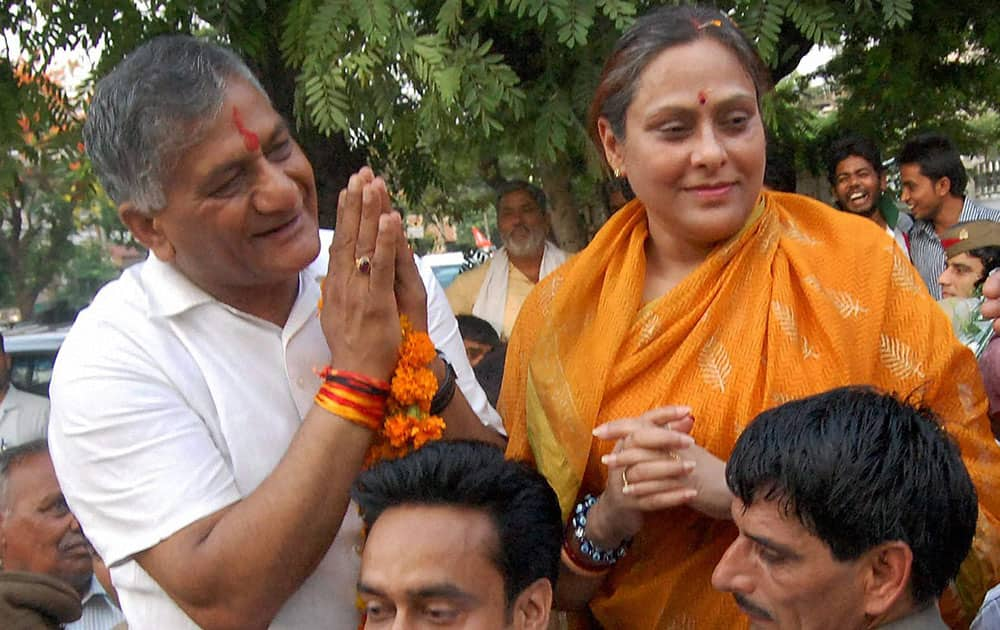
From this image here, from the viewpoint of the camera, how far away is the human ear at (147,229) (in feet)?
5.84

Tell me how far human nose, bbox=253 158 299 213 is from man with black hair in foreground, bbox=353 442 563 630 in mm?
495

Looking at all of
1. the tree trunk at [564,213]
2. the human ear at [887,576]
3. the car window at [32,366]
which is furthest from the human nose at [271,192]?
the car window at [32,366]

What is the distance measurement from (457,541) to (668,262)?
691mm

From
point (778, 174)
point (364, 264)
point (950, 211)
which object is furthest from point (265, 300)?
point (950, 211)

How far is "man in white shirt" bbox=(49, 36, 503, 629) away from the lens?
161cm

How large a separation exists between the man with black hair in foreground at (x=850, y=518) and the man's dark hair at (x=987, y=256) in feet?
7.21

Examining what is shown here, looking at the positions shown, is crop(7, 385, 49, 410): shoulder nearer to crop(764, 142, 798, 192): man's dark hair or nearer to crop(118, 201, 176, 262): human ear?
crop(764, 142, 798, 192): man's dark hair

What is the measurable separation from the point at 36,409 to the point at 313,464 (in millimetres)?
4475

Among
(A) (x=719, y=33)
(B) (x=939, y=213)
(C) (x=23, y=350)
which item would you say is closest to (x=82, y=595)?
(A) (x=719, y=33)

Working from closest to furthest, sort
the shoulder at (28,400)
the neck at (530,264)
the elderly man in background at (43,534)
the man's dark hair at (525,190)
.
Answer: the elderly man in background at (43,534), the shoulder at (28,400), the neck at (530,264), the man's dark hair at (525,190)

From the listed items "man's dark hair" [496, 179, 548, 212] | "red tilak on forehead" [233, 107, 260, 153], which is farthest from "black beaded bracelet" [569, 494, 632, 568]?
"man's dark hair" [496, 179, 548, 212]

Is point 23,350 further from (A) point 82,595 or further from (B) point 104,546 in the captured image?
(B) point 104,546

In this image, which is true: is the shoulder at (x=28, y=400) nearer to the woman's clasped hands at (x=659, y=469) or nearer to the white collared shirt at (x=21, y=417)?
the white collared shirt at (x=21, y=417)

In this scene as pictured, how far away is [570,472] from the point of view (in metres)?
1.88
